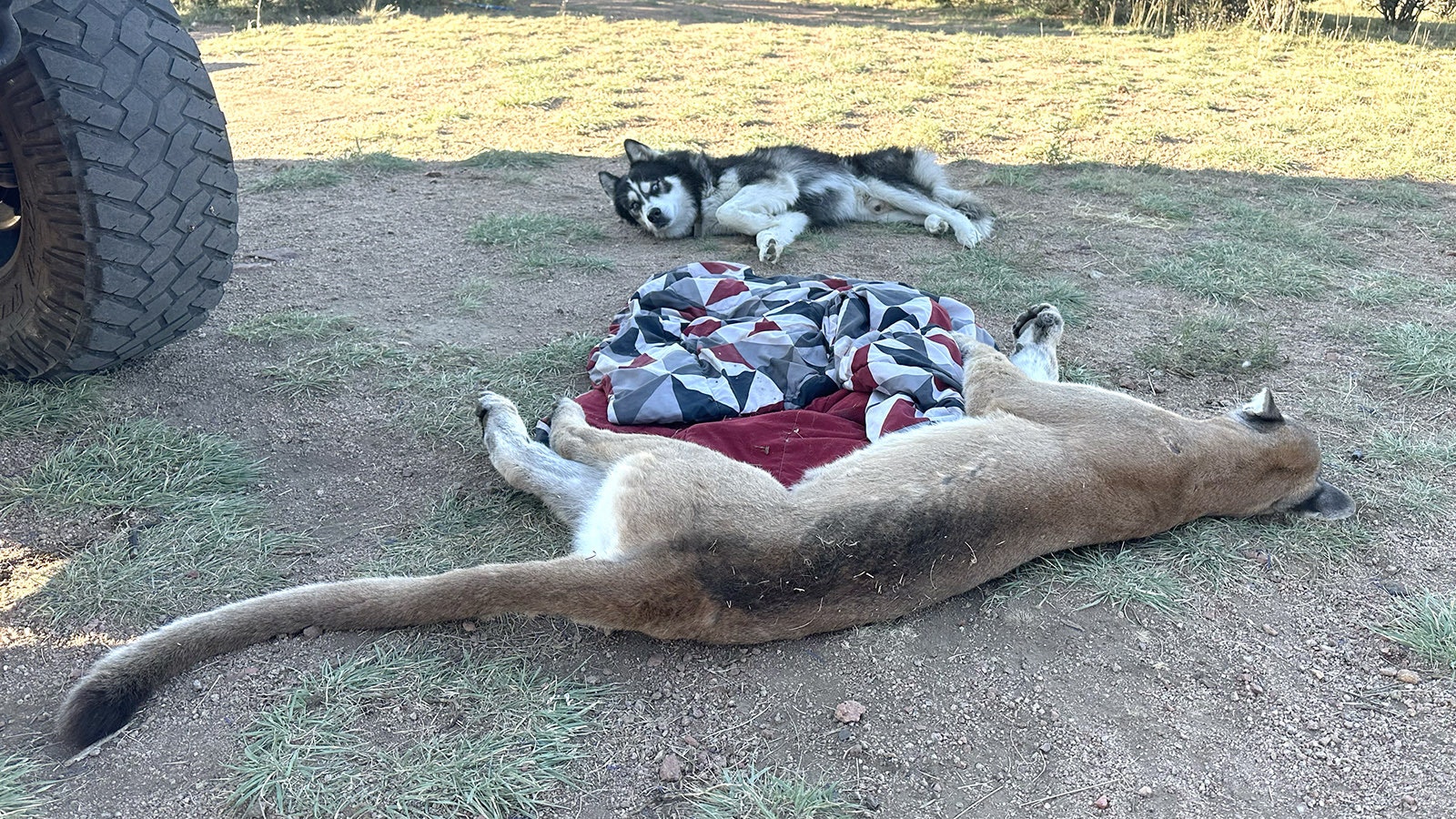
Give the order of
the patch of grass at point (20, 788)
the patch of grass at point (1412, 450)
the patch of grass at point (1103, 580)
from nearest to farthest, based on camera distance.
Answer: the patch of grass at point (20, 788) → the patch of grass at point (1103, 580) → the patch of grass at point (1412, 450)

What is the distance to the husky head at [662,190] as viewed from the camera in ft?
20.7

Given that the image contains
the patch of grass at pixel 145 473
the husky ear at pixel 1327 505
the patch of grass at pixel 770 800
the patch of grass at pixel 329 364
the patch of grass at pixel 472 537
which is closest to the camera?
the patch of grass at pixel 770 800

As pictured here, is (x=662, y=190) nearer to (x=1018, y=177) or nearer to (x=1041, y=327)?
(x=1041, y=327)

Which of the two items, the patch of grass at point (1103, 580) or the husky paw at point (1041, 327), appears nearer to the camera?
the patch of grass at point (1103, 580)

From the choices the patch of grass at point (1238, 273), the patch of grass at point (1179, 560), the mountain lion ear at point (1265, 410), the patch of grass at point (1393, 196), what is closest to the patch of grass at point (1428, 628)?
the patch of grass at point (1179, 560)

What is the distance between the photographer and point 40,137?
3.30 metres

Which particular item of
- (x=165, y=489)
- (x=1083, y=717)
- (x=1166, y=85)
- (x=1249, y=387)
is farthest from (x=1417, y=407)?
(x=1166, y=85)

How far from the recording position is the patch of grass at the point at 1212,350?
4.64 m

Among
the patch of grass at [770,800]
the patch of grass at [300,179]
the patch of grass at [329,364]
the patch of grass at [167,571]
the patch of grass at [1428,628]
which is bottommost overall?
the patch of grass at [770,800]

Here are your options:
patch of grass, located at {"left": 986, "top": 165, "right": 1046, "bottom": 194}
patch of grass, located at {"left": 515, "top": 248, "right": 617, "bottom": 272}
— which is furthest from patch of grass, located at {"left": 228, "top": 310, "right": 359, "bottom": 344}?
patch of grass, located at {"left": 986, "top": 165, "right": 1046, "bottom": 194}

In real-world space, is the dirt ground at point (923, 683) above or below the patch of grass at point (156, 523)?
below

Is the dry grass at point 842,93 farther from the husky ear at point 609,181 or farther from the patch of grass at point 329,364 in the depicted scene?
the patch of grass at point 329,364

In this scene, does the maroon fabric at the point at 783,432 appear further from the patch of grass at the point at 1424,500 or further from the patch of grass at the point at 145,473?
the patch of grass at the point at 1424,500

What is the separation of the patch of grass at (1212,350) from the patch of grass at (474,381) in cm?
284
